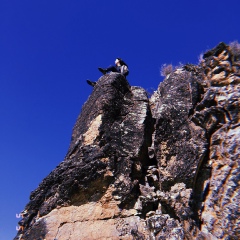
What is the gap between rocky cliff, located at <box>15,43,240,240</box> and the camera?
6.87 metres

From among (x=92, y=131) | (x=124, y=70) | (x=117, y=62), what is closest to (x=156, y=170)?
(x=92, y=131)

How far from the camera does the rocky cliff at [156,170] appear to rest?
6871mm

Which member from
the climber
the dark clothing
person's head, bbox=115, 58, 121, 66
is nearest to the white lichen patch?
the climber

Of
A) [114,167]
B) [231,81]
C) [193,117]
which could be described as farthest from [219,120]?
[114,167]

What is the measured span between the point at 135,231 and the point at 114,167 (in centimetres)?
168

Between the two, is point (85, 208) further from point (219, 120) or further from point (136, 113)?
point (219, 120)

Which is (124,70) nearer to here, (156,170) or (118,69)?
(118,69)

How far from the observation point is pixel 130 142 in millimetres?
8547

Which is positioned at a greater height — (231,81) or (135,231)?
(231,81)

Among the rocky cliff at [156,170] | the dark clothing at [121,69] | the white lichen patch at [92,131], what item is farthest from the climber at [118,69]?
the white lichen patch at [92,131]

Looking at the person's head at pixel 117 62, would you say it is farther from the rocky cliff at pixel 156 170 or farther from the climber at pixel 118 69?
the rocky cliff at pixel 156 170

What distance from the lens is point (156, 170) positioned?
8242 mm

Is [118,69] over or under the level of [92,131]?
over

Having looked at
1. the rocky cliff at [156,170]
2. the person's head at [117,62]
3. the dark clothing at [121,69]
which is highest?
the person's head at [117,62]
